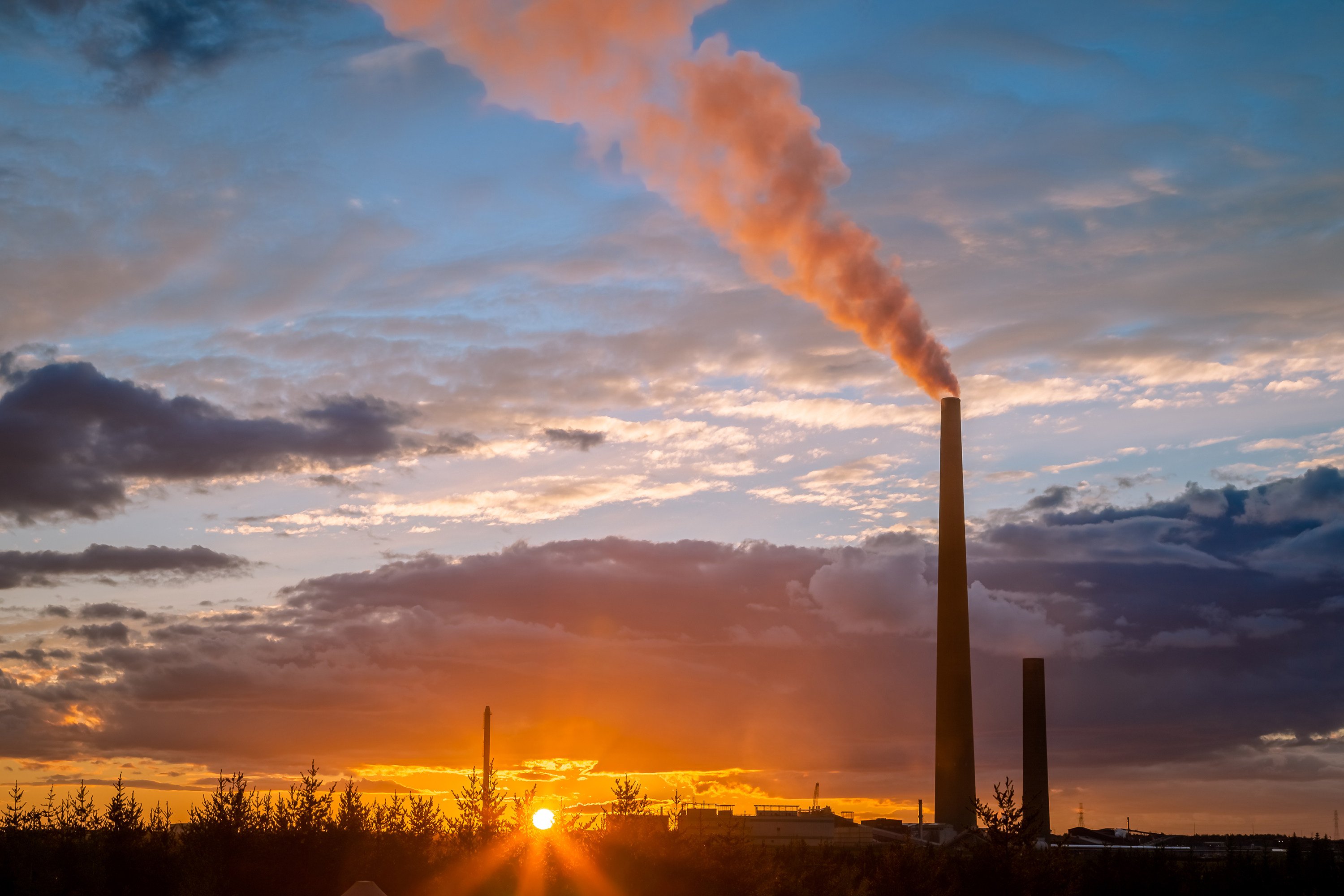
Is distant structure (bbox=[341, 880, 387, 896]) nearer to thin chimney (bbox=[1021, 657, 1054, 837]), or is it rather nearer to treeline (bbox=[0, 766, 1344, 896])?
treeline (bbox=[0, 766, 1344, 896])

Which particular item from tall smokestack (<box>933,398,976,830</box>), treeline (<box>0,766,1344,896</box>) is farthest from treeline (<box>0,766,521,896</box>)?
tall smokestack (<box>933,398,976,830</box>)

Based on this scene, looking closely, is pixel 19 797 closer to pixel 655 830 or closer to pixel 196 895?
pixel 196 895

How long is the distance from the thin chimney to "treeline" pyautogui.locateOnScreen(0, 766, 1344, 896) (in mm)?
34512

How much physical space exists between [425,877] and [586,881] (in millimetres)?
5572

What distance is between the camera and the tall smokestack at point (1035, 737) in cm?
8075

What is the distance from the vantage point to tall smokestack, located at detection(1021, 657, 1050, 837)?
80750 mm

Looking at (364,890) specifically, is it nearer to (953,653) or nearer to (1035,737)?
(953,653)

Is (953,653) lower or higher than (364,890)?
higher

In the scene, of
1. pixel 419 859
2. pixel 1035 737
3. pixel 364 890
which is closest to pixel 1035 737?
pixel 1035 737

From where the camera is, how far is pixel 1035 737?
270ft

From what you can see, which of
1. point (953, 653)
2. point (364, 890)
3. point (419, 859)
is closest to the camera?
point (364, 890)

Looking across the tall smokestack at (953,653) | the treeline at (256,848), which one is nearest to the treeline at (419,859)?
the treeline at (256,848)

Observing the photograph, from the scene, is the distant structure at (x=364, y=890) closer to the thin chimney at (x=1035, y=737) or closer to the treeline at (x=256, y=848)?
the treeline at (x=256, y=848)

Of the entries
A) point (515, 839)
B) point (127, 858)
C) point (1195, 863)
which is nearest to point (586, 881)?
point (515, 839)
